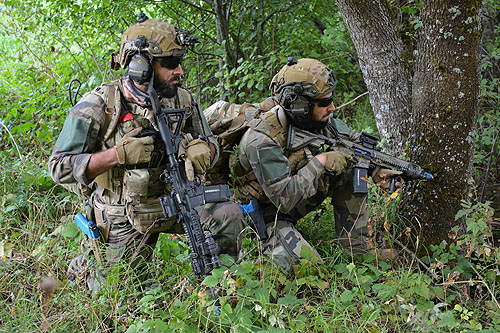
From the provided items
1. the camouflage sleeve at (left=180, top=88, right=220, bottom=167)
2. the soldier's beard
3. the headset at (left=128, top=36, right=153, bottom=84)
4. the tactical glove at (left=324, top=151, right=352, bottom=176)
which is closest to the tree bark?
the tactical glove at (left=324, top=151, right=352, bottom=176)

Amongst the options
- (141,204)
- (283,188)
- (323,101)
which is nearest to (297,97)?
(323,101)

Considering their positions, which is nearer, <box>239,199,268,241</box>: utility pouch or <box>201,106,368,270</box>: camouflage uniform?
<box>201,106,368,270</box>: camouflage uniform

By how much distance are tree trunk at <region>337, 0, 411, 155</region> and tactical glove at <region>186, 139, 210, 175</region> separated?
1.89m

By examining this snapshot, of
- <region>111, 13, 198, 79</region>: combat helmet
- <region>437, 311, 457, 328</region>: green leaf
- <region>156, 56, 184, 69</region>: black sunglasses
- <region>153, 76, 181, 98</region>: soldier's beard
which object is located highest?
<region>111, 13, 198, 79</region>: combat helmet

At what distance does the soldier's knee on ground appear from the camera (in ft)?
11.8

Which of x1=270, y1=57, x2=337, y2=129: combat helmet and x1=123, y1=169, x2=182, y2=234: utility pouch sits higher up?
x1=270, y1=57, x2=337, y2=129: combat helmet

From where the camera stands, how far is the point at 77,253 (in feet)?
12.3

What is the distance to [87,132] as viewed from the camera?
124 inches

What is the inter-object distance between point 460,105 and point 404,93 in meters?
0.91

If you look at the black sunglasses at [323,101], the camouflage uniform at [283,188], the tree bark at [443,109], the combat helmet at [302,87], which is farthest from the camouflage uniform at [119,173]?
the tree bark at [443,109]

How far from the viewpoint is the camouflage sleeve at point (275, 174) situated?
3475 millimetres

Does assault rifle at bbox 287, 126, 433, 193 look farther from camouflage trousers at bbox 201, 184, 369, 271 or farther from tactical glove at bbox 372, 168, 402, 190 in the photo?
camouflage trousers at bbox 201, 184, 369, 271

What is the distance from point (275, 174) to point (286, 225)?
529mm

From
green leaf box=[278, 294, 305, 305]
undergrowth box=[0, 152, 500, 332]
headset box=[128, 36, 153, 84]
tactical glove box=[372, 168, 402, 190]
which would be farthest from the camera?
tactical glove box=[372, 168, 402, 190]
